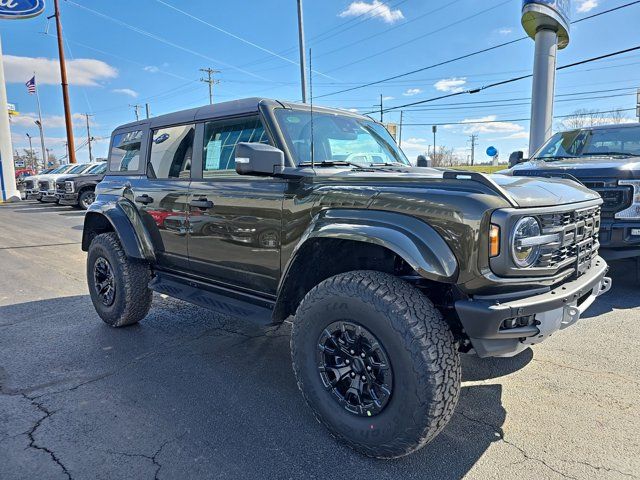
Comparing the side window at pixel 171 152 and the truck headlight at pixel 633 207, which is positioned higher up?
the side window at pixel 171 152

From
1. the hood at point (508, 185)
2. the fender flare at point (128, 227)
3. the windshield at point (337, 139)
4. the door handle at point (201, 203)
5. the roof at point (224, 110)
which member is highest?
the roof at point (224, 110)

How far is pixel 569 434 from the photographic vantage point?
8.34ft

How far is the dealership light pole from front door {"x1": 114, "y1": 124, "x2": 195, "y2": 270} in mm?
14543

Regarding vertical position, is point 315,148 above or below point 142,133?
below

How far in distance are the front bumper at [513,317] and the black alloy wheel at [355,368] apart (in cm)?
46

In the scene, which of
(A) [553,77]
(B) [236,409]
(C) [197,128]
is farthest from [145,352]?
(A) [553,77]

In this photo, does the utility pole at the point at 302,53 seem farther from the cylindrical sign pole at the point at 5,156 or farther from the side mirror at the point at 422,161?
the cylindrical sign pole at the point at 5,156

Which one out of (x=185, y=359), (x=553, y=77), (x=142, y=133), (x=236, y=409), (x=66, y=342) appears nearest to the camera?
(x=236, y=409)

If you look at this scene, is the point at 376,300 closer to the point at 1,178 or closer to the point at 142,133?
the point at 142,133

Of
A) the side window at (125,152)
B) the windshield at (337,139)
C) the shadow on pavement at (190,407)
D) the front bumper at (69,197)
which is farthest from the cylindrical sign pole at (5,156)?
the windshield at (337,139)

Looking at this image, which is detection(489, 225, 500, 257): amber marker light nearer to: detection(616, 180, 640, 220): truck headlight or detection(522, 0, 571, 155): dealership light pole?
detection(616, 180, 640, 220): truck headlight

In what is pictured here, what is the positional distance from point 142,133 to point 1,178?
84.8 feet

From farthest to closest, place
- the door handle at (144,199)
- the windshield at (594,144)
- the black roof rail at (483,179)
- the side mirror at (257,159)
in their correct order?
the windshield at (594,144), the door handle at (144,199), the side mirror at (257,159), the black roof rail at (483,179)

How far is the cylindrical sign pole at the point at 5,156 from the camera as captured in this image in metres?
24.2
